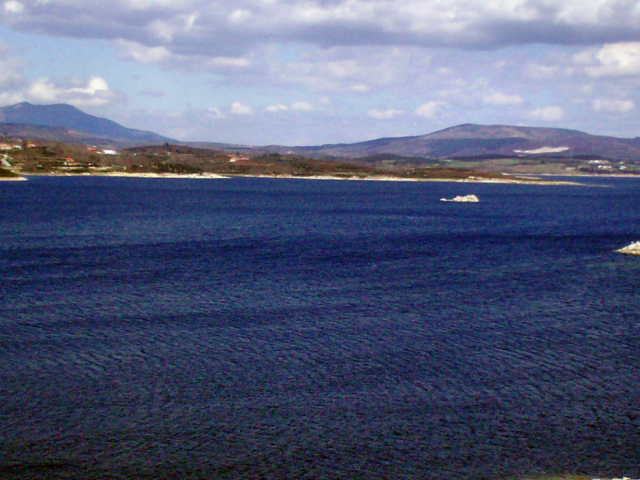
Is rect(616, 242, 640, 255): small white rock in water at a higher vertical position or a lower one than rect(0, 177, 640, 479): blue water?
higher

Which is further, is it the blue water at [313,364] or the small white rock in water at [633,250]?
the small white rock in water at [633,250]

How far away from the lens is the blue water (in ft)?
64.6

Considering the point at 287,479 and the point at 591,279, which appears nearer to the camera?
the point at 287,479

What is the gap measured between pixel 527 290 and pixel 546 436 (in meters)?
24.9

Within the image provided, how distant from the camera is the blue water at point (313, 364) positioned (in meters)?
19.7

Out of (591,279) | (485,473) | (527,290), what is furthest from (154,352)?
(591,279)

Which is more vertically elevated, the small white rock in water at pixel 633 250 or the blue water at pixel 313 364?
the small white rock in water at pixel 633 250

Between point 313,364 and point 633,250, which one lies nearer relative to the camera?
Answer: point 313,364

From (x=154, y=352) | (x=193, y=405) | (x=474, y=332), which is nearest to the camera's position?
(x=193, y=405)

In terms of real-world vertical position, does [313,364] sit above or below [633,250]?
below

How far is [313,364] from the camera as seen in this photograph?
91.4ft

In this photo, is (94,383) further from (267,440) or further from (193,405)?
(267,440)

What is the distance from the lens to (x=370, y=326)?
34.3 meters

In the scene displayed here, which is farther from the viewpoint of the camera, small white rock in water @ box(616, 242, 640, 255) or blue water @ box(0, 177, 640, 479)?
small white rock in water @ box(616, 242, 640, 255)
